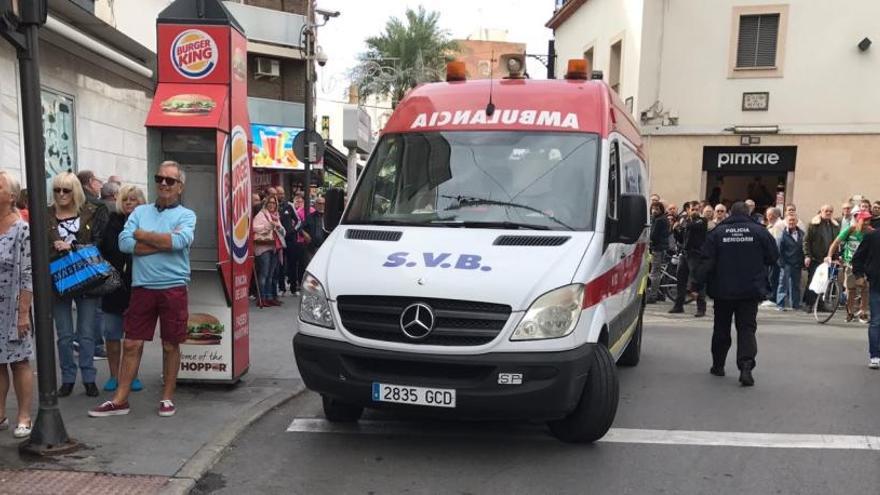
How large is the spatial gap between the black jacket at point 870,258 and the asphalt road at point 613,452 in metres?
1.38

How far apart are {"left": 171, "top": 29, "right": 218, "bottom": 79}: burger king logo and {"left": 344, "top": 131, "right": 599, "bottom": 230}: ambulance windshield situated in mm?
1622

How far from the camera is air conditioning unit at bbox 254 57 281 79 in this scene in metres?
27.1

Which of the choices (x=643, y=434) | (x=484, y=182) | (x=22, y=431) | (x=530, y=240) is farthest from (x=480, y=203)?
(x=22, y=431)

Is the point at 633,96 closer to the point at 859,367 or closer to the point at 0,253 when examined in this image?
the point at 859,367

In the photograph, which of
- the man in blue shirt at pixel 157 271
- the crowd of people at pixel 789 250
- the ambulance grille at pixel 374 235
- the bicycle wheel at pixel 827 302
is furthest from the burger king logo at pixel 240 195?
the bicycle wheel at pixel 827 302

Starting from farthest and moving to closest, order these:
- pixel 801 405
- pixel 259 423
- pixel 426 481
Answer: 1. pixel 801 405
2. pixel 259 423
3. pixel 426 481

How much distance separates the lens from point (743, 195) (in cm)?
1928

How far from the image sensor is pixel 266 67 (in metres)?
27.2

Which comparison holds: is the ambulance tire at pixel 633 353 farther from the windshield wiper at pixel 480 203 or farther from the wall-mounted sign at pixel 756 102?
the wall-mounted sign at pixel 756 102

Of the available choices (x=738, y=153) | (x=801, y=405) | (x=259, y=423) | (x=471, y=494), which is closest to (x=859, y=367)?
(x=801, y=405)

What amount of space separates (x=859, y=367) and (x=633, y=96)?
1213 cm

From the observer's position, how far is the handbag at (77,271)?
17.2 ft

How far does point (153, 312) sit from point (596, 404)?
3.24 m

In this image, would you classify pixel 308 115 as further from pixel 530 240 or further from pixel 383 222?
pixel 530 240
